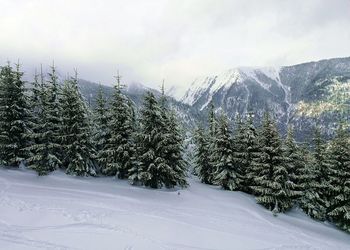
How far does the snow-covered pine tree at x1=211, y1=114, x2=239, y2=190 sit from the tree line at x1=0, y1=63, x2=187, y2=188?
525 centimetres

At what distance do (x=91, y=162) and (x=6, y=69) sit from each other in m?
12.3

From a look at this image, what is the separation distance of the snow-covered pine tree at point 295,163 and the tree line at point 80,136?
10891mm

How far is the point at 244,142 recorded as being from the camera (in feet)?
132

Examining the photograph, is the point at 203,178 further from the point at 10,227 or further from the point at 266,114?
the point at 10,227

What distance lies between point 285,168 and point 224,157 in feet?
21.7

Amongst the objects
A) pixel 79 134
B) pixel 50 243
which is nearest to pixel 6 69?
pixel 79 134

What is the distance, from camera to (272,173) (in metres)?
35.4

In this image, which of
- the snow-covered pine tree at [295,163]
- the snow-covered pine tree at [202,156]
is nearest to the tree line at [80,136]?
the snow-covered pine tree at [202,156]

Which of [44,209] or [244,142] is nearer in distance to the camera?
[44,209]

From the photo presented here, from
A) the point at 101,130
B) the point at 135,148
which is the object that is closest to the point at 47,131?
the point at 101,130

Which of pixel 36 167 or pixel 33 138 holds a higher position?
pixel 33 138

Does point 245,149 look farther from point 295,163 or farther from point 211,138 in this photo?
point 211,138

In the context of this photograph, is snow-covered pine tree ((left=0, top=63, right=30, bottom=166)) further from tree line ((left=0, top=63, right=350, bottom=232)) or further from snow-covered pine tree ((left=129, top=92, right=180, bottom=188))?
snow-covered pine tree ((left=129, top=92, right=180, bottom=188))

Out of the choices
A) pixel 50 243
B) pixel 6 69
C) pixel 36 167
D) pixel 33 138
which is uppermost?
pixel 6 69
